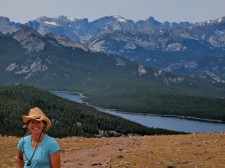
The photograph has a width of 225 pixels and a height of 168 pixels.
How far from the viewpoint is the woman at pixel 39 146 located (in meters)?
15.4

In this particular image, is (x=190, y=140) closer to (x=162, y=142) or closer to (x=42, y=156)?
(x=162, y=142)

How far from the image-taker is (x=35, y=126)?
1559cm

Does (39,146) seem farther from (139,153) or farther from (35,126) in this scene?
(139,153)

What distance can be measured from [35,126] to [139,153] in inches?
1027

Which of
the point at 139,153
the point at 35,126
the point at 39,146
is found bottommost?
the point at 139,153

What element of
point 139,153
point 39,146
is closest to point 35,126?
point 39,146

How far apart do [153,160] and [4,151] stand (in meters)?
14.9

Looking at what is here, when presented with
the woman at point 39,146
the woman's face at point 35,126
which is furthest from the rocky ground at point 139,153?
the woman's face at point 35,126

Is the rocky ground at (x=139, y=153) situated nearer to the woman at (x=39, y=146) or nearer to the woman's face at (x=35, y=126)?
the woman at (x=39, y=146)

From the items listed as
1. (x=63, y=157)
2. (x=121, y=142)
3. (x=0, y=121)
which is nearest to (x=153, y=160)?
(x=63, y=157)

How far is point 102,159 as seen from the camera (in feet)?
124

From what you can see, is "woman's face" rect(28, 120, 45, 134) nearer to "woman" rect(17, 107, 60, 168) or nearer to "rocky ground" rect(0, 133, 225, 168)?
"woman" rect(17, 107, 60, 168)

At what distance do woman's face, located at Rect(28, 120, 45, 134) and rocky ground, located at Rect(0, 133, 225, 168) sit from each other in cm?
2005

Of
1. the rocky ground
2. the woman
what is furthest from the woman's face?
the rocky ground
